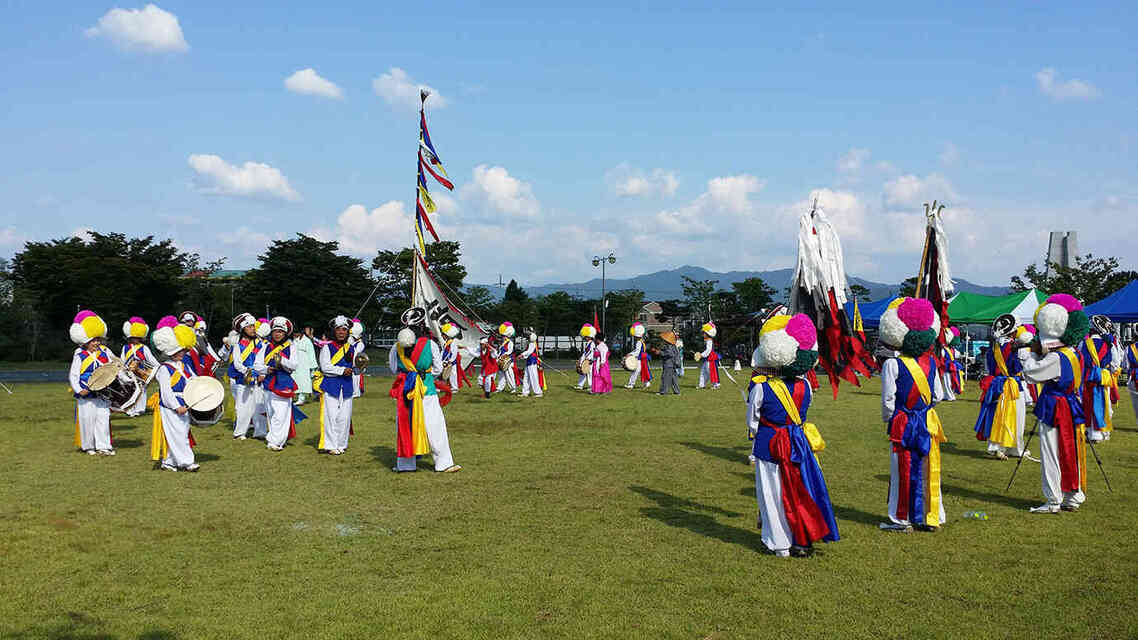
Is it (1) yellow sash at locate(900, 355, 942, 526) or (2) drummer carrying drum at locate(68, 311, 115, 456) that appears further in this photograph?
(2) drummer carrying drum at locate(68, 311, 115, 456)

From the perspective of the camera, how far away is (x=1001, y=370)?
12.2m

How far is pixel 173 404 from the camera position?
1015cm

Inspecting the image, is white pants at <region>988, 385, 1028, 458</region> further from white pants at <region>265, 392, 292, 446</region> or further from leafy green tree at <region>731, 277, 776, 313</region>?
leafy green tree at <region>731, 277, 776, 313</region>

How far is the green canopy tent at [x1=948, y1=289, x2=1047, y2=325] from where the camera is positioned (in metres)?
26.7

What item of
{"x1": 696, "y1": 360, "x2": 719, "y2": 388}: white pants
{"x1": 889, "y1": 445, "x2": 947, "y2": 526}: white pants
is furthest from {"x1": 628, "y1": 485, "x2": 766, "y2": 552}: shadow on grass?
{"x1": 696, "y1": 360, "x2": 719, "y2": 388}: white pants

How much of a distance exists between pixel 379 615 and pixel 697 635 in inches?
78.7

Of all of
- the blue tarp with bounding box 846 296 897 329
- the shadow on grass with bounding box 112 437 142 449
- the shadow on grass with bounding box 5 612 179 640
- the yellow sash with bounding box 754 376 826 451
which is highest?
the blue tarp with bounding box 846 296 897 329

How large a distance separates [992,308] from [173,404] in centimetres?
2546

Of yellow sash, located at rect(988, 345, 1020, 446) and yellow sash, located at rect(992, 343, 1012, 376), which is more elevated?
yellow sash, located at rect(992, 343, 1012, 376)

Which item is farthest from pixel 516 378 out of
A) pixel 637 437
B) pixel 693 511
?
pixel 693 511

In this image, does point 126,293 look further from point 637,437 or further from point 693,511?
point 693,511

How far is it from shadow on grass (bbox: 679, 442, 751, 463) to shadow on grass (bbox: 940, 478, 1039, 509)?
2.73 metres

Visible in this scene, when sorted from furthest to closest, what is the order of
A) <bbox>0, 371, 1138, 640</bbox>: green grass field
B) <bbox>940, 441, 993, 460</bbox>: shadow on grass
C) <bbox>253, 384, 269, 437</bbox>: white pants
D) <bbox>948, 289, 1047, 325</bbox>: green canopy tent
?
<bbox>948, 289, 1047, 325</bbox>: green canopy tent < <bbox>253, 384, 269, 437</bbox>: white pants < <bbox>940, 441, 993, 460</bbox>: shadow on grass < <bbox>0, 371, 1138, 640</bbox>: green grass field

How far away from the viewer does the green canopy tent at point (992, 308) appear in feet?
87.5
